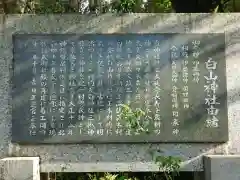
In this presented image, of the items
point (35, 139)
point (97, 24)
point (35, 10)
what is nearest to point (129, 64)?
point (97, 24)

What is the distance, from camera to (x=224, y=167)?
3.88 metres

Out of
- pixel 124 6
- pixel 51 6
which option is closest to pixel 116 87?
pixel 124 6

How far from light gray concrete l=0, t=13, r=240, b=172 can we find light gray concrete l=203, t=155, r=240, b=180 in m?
0.20

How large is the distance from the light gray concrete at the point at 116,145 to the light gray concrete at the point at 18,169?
0.63 feet

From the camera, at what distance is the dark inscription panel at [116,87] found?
4031mm

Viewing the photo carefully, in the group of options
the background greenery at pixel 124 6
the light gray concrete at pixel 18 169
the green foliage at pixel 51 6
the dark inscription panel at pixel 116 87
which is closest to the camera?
the light gray concrete at pixel 18 169

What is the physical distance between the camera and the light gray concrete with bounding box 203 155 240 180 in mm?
3875

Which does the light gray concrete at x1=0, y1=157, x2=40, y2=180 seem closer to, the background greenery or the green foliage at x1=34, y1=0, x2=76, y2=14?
the background greenery

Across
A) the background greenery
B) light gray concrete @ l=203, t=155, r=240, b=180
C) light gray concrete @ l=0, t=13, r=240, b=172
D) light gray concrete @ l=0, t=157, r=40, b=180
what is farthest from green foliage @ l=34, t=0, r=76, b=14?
light gray concrete @ l=203, t=155, r=240, b=180

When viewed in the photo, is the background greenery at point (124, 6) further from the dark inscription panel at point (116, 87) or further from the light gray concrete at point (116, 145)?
the dark inscription panel at point (116, 87)

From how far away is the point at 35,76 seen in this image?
4094 mm

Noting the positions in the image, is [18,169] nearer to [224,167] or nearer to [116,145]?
[116,145]

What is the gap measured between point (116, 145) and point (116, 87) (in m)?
0.52

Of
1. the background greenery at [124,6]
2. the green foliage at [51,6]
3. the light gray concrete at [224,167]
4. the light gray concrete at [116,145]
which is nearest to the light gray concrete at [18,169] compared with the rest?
the light gray concrete at [116,145]
